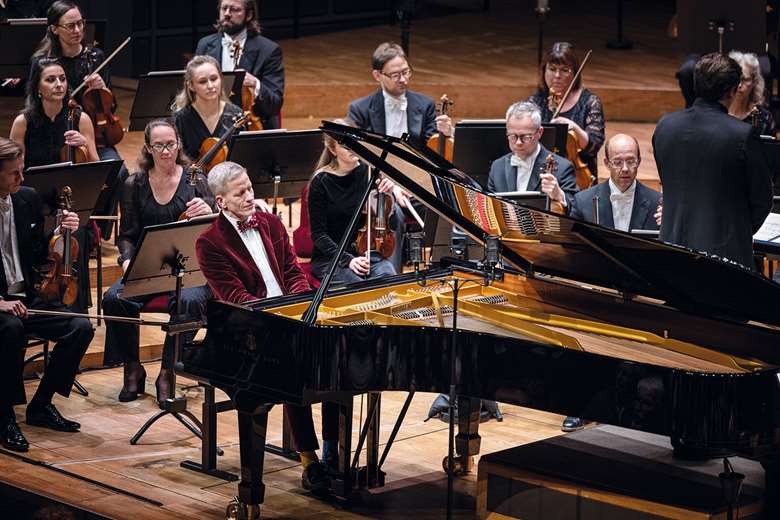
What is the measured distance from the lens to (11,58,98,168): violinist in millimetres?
5910

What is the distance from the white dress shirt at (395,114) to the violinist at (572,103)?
623 mm

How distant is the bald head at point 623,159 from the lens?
5.21 meters

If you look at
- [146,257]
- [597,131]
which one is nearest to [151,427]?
[146,257]

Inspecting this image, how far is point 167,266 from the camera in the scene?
4781mm

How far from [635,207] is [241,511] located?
2.04 m

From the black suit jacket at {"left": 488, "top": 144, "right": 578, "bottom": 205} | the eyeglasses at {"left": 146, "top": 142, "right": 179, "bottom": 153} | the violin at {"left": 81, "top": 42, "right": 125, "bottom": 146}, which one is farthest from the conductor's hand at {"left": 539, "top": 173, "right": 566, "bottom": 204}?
the violin at {"left": 81, "top": 42, "right": 125, "bottom": 146}

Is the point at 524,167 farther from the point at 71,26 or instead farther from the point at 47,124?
the point at 71,26

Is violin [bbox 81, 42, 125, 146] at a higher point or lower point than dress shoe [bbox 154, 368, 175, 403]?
higher

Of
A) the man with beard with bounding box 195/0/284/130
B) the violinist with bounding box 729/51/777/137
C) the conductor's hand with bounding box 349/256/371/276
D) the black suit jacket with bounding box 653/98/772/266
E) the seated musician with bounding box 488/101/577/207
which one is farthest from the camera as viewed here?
the man with beard with bounding box 195/0/284/130

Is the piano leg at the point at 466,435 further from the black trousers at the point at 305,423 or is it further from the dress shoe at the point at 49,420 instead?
the dress shoe at the point at 49,420

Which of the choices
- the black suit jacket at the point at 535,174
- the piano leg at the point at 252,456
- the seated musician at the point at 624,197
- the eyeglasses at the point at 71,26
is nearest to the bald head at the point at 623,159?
the seated musician at the point at 624,197

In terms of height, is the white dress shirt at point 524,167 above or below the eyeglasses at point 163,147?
below

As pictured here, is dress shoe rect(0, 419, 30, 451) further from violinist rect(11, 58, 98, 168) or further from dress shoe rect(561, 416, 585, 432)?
dress shoe rect(561, 416, 585, 432)

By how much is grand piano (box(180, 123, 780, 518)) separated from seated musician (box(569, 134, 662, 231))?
104cm
